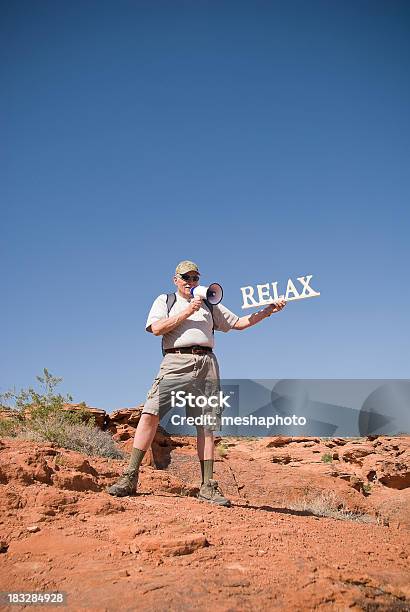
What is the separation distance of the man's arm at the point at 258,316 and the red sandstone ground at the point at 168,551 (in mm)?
1914

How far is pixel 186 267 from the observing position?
5246mm

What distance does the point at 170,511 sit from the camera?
3.75 meters

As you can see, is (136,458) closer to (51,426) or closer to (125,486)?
(125,486)

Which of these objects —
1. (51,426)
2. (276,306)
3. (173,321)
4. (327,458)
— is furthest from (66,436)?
(327,458)

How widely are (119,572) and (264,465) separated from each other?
8127 millimetres

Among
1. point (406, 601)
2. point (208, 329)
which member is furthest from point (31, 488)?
point (406, 601)

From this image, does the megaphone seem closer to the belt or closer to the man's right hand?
the man's right hand

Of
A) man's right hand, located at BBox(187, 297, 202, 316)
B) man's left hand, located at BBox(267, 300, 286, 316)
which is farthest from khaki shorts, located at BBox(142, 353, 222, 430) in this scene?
man's left hand, located at BBox(267, 300, 286, 316)

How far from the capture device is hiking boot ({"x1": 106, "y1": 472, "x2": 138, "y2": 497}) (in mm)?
4285

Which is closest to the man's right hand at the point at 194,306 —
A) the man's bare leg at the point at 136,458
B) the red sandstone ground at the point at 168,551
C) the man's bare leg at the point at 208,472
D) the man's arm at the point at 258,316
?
the man's arm at the point at 258,316

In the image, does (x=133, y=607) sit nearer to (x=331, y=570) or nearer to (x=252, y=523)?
(x=331, y=570)

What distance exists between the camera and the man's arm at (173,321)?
4.73 meters

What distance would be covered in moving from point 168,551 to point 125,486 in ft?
5.28

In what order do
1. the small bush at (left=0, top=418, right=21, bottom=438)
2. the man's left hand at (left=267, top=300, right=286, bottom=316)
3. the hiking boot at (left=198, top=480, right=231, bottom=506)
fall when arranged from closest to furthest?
the hiking boot at (left=198, top=480, right=231, bottom=506), the man's left hand at (left=267, top=300, right=286, bottom=316), the small bush at (left=0, top=418, right=21, bottom=438)
